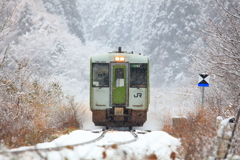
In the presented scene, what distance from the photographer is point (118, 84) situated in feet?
37.3

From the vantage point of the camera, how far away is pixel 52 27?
56.6m

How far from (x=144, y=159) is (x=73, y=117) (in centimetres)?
804

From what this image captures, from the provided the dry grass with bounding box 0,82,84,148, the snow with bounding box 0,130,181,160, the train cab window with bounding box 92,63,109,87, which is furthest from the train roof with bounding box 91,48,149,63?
the snow with bounding box 0,130,181,160

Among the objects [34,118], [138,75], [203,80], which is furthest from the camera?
[138,75]

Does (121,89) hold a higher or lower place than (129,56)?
lower

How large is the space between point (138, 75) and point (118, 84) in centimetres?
76

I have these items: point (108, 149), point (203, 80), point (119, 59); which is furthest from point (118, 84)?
point (108, 149)

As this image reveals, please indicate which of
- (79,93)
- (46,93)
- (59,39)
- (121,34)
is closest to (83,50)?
(59,39)

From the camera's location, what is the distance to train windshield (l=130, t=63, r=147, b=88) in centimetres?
1138

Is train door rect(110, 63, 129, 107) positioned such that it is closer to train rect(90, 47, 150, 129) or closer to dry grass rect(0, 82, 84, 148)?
train rect(90, 47, 150, 129)

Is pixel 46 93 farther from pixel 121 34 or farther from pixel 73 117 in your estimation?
pixel 121 34

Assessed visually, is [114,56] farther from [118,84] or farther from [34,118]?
[34,118]

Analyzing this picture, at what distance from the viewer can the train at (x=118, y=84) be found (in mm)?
11328

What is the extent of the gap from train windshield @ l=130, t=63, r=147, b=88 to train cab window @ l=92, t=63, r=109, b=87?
2.84 ft
